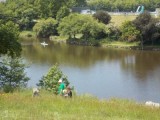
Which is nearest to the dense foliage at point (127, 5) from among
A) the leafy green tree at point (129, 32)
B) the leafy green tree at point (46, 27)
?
the leafy green tree at point (46, 27)

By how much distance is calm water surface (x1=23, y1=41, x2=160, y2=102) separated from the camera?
25453mm

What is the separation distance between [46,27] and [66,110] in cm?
4933

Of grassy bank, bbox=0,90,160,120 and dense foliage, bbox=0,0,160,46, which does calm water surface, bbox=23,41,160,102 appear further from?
grassy bank, bbox=0,90,160,120

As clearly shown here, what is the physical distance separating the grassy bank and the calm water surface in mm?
13013

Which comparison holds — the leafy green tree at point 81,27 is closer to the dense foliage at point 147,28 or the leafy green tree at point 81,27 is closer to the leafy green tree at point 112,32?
the leafy green tree at point 112,32

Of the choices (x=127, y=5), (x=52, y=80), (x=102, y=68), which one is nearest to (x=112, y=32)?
(x=102, y=68)

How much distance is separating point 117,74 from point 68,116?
23.3m

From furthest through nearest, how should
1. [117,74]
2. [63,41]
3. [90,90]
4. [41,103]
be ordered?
[63,41]
[117,74]
[90,90]
[41,103]

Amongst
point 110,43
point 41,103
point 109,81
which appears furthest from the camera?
point 110,43

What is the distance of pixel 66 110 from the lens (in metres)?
9.27

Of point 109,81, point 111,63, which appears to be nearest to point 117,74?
point 109,81

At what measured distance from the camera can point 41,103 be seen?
9836 millimetres

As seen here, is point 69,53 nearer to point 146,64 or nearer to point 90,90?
point 146,64

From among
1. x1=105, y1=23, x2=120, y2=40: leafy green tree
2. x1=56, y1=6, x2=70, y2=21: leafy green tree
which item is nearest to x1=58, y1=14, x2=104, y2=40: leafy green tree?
x1=105, y1=23, x2=120, y2=40: leafy green tree
